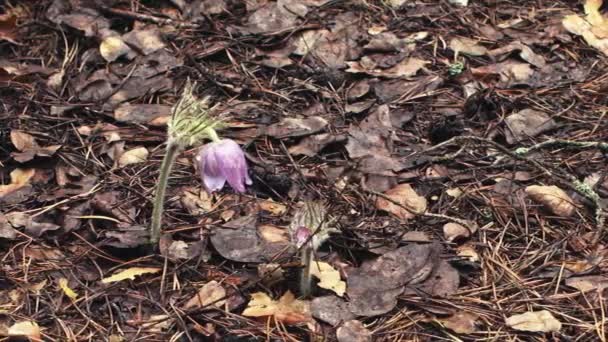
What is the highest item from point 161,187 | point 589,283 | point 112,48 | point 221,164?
point 221,164

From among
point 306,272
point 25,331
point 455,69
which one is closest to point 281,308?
point 306,272

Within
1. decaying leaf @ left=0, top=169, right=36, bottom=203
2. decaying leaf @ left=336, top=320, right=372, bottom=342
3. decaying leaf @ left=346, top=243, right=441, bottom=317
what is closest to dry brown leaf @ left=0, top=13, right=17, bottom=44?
decaying leaf @ left=0, top=169, right=36, bottom=203

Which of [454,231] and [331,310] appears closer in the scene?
Result: [331,310]

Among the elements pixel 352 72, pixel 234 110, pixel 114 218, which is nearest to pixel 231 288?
pixel 114 218

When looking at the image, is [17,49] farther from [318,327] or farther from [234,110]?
[318,327]

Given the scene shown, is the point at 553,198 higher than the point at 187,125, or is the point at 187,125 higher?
the point at 187,125

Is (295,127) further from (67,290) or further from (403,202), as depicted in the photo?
(67,290)
